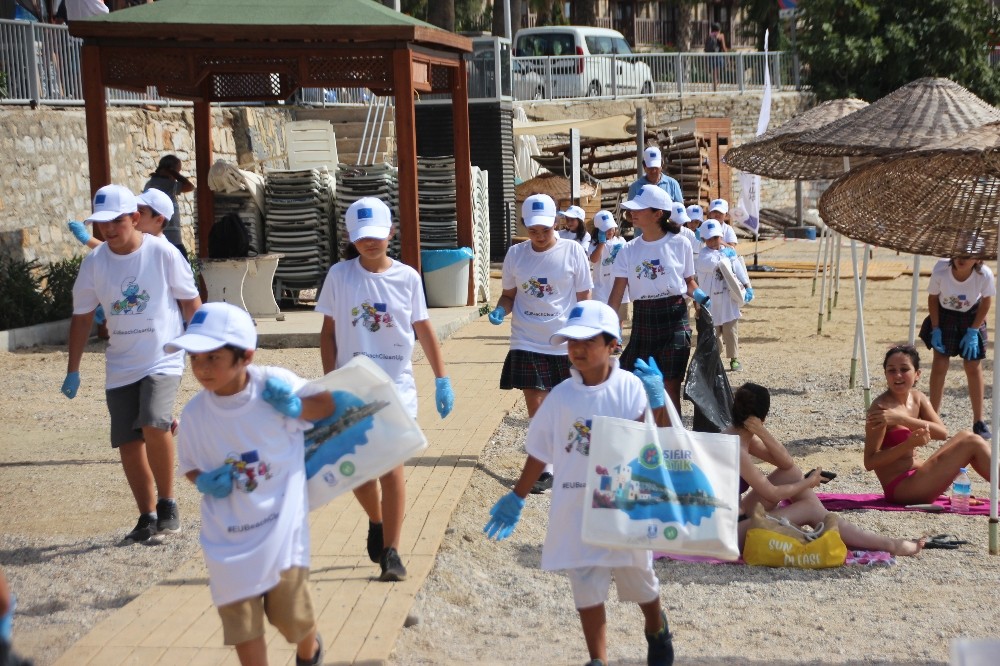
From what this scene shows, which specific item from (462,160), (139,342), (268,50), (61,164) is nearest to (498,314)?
(139,342)

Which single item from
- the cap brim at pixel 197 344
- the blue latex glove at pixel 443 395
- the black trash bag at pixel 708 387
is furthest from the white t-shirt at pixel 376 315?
the black trash bag at pixel 708 387

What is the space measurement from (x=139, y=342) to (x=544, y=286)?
2.32 metres

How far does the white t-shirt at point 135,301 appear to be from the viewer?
20.4 ft

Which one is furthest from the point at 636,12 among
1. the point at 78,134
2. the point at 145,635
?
the point at 145,635

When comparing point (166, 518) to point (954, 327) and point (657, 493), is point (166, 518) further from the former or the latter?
point (954, 327)

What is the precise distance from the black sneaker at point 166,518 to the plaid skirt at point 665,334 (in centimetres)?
302

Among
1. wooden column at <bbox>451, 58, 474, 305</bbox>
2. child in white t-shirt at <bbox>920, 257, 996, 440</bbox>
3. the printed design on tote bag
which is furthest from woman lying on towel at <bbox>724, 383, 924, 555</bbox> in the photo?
wooden column at <bbox>451, 58, 474, 305</bbox>

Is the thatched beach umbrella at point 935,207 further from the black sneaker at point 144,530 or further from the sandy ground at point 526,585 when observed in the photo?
the black sneaker at point 144,530

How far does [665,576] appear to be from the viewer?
20.2 ft

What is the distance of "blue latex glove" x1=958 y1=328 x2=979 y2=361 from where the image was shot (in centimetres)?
876

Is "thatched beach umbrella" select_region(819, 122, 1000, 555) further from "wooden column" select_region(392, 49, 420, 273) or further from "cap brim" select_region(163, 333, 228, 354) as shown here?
"wooden column" select_region(392, 49, 420, 273)

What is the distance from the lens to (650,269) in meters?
7.81

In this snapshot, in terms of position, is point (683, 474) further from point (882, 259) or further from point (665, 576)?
point (882, 259)

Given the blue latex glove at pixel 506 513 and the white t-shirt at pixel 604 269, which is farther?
the white t-shirt at pixel 604 269
